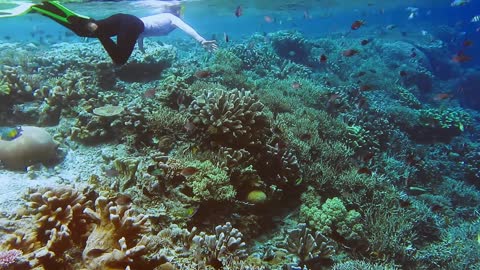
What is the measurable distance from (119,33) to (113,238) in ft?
7.63

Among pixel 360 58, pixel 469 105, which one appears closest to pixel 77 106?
pixel 360 58

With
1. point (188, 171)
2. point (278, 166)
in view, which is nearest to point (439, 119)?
point (278, 166)

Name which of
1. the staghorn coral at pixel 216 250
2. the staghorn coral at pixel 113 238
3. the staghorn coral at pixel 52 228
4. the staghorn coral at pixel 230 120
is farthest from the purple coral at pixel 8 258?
the staghorn coral at pixel 230 120

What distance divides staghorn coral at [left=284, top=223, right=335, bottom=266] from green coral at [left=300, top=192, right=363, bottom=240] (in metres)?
0.40

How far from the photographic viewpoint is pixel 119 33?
374cm

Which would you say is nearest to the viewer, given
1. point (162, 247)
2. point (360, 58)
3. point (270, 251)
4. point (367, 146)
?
point (162, 247)

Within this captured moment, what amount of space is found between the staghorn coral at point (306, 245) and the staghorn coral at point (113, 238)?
263 centimetres

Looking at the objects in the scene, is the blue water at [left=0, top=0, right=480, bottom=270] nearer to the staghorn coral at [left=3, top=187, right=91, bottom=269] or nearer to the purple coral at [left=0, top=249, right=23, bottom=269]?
the staghorn coral at [left=3, top=187, right=91, bottom=269]

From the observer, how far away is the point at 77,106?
8.15 m

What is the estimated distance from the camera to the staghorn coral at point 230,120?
19.7 feet

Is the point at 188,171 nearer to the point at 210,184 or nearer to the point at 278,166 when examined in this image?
the point at 210,184

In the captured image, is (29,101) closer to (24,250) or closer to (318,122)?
(24,250)

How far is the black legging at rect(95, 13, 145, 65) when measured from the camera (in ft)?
12.0

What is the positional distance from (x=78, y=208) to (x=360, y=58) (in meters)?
21.4
